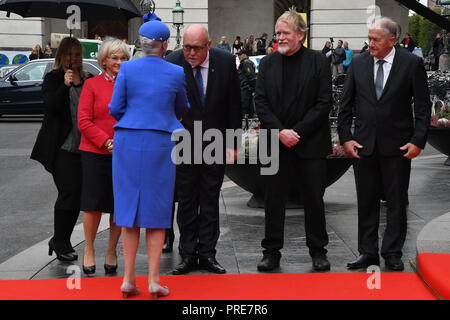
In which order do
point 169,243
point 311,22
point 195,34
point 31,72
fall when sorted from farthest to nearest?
point 311,22, point 31,72, point 169,243, point 195,34

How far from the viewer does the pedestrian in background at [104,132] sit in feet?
19.2

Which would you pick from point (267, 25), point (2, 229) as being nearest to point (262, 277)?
point (2, 229)

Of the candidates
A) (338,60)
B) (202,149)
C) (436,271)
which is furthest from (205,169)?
(338,60)

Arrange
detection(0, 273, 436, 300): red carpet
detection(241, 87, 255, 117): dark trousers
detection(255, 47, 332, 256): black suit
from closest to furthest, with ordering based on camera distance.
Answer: detection(0, 273, 436, 300): red carpet → detection(255, 47, 332, 256): black suit → detection(241, 87, 255, 117): dark trousers

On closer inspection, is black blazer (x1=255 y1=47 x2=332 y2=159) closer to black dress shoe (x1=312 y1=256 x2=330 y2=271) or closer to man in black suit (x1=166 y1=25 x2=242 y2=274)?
man in black suit (x1=166 y1=25 x2=242 y2=274)

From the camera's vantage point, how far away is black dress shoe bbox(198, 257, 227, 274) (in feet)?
19.2

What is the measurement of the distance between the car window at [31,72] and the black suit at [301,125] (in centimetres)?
1569

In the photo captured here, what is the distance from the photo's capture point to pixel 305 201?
611cm

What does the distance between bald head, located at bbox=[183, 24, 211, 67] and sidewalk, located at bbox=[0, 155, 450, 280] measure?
5.38 feet

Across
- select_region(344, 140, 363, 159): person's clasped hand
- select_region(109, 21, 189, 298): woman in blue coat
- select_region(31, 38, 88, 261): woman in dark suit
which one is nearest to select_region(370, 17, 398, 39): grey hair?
select_region(344, 140, 363, 159): person's clasped hand

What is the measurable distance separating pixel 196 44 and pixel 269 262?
176 centimetres

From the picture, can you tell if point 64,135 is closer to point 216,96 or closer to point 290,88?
point 216,96
